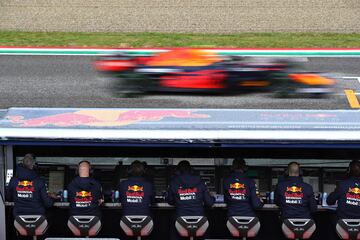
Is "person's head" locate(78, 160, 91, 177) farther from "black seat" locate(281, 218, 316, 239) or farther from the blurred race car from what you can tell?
the blurred race car

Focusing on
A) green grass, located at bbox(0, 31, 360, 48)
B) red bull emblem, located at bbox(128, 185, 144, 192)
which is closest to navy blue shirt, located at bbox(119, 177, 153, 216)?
red bull emblem, located at bbox(128, 185, 144, 192)

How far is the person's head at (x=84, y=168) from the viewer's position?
8984 mm

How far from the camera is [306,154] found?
974cm

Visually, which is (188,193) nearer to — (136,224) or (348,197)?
(136,224)

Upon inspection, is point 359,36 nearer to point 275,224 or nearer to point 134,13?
point 134,13

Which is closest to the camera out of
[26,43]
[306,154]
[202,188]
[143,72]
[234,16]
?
[202,188]

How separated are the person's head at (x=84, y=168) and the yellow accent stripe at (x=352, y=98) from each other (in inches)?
373

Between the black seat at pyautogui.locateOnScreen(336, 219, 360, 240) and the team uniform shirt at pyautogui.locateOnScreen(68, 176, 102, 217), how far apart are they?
118 inches

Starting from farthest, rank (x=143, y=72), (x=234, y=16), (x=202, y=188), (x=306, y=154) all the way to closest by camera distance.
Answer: (x=234, y=16), (x=143, y=72), (x=306, y=154), (x=202, y=188)

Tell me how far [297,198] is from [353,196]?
676 mm

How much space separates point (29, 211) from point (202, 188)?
216 cm

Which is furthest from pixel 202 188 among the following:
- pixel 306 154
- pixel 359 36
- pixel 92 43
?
pixel 359 36

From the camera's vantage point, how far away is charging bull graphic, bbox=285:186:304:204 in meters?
9.05

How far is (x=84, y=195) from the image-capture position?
9.11m
